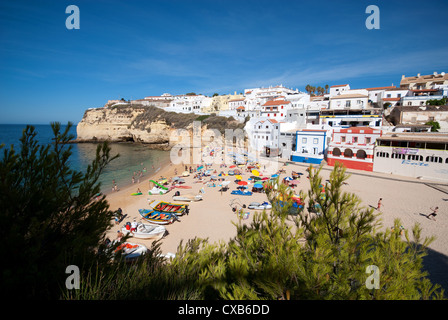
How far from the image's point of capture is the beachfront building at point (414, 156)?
74.9 ft

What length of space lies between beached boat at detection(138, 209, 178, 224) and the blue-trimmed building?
2580 centimetres

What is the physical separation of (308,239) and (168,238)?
10989 millimetres

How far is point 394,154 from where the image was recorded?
2598cm

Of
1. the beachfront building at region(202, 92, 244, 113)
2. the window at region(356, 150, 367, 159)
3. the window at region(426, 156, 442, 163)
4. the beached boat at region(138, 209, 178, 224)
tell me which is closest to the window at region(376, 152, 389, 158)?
the window at region(356, 150, 367, 159)

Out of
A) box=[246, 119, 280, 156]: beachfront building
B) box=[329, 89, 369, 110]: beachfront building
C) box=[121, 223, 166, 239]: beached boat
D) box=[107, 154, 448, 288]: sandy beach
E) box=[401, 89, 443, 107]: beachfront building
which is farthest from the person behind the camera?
box=[329, 89, 369, 110]: beachfront building

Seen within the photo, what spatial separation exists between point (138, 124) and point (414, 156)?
67.7m

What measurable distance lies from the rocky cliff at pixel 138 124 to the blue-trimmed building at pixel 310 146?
25.0m

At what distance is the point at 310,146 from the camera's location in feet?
114

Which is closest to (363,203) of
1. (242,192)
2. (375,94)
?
(242,192)

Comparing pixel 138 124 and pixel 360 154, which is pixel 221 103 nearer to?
pixel 138 124

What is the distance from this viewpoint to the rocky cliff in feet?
209

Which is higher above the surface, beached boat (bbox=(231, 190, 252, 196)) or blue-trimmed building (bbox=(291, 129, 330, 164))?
blue-trimmed building (bbox=(291, 129, 330, 164))

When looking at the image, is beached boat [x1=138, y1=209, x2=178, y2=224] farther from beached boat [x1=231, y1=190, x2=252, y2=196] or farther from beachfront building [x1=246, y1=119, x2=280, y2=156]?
beachfront building [x1=246, y1=119, x2=280, y2=156]
